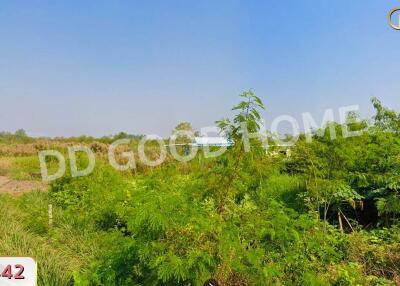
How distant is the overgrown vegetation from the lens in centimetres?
350

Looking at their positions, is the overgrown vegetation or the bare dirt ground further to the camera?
the bare dirt ground

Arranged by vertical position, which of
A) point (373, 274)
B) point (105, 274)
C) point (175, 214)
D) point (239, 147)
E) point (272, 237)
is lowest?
point (373, 274)

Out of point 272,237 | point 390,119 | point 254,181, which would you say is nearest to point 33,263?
point 272,237

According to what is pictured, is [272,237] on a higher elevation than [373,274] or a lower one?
higher

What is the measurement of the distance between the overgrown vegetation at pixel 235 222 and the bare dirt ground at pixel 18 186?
3466 mm

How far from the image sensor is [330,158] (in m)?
6.37

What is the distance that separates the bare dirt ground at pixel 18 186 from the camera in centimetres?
1170

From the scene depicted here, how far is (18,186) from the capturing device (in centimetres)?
1283

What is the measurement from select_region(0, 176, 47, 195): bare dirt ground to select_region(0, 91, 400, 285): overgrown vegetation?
347 cm

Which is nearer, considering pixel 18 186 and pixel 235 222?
pixel 235 222

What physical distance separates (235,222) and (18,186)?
1061cm

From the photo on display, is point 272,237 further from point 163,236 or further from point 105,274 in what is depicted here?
point 105,274

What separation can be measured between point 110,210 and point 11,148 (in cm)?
2463

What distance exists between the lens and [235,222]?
3.90 m
